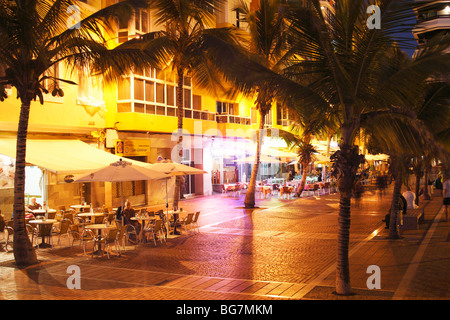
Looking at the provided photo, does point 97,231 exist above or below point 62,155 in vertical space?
below

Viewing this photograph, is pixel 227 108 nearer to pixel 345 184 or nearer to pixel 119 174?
pixel 119 174

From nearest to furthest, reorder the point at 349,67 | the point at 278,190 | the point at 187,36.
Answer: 1. the point at 349,67
2. the point at 187,36
3. the point at 278,190

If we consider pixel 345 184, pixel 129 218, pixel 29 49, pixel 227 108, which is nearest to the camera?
pixel 345 184

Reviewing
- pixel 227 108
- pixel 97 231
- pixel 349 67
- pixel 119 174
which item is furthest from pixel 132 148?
pixel 349 67

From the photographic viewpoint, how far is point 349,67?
8.54 metres

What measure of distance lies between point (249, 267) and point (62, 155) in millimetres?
10032

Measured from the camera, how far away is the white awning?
15812 mm

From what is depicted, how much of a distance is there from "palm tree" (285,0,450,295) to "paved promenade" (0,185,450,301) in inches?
61.3

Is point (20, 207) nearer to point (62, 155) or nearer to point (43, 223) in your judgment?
point (43, 223)

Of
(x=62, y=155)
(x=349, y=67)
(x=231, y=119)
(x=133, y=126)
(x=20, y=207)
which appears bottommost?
(x=20, y=207)

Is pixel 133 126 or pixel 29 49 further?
pixel 133 126

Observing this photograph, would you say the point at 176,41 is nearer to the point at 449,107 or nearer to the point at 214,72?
the point at 214,72

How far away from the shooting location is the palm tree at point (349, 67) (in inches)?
319
